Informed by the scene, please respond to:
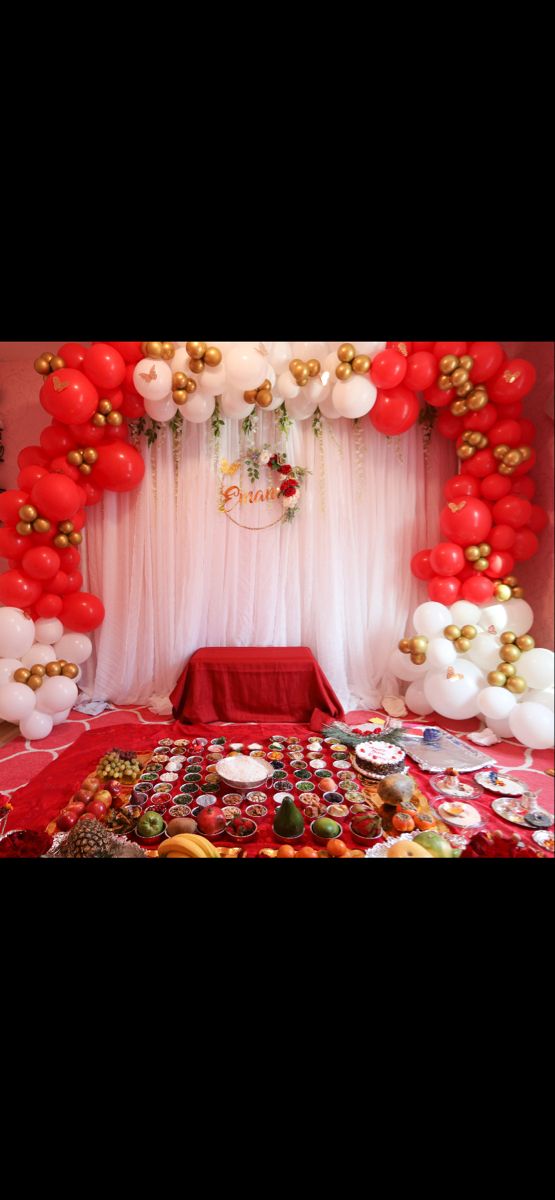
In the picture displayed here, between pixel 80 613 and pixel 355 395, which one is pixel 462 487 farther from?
pixel 80 613

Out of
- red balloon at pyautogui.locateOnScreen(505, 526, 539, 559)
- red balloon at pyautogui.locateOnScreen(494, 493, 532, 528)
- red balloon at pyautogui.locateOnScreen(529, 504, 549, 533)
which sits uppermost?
red balloon at pyautogui.locateOnScreen(494, 493, 532, 528)

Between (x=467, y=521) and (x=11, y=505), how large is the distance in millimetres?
2430

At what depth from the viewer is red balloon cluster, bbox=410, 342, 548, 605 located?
A: 1904mm

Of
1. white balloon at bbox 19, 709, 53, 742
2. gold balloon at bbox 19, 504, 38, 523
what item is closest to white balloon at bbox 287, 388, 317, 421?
gold balloon at bbox 19, 504, 38, 523

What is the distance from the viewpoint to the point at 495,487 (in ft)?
7.15

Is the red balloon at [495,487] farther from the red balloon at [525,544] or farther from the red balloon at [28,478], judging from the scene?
the red balloon at [28,478]

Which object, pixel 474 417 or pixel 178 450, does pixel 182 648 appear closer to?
pixel 178 450

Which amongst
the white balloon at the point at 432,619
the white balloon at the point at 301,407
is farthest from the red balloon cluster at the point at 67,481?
the white balloon at the point at 432,619

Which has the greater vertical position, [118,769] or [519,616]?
[519,616]

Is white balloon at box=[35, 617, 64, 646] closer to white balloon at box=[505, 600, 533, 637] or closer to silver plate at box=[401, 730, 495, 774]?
silver plate at box=[401, 730, 495, 774]

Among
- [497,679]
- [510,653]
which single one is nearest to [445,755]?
[497,679]

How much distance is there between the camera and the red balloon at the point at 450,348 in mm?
2314

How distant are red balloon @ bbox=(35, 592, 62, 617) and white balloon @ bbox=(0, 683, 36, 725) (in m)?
0.43
